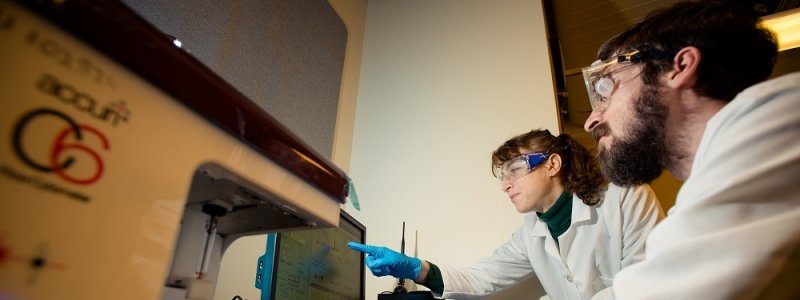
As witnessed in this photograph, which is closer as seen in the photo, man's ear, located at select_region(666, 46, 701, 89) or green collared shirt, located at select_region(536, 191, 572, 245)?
man's ear, located at select_region(666, 46, 701, 89)

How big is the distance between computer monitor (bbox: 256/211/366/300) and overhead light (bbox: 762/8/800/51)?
6.48 ft

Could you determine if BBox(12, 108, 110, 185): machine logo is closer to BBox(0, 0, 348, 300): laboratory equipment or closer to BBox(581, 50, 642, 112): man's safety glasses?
BBox(0, 0, 348, 300): laboratory equipment

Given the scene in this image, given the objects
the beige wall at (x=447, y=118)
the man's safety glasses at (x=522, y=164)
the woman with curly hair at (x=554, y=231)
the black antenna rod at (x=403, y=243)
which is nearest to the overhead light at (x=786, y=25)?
the beige wall at (x=447, y=118)

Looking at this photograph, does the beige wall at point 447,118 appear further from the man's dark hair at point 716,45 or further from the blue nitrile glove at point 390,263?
the man's dark hair at point 716,45

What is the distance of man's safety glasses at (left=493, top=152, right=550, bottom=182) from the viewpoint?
1480 mm

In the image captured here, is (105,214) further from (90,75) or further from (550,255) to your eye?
(550,255)

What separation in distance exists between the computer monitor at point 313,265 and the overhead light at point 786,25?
198 cm

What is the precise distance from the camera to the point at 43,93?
0.29 m

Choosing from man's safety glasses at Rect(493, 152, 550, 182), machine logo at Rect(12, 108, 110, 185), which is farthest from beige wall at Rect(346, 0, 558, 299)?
machine logo at Rect(12, 108, 110, 185)

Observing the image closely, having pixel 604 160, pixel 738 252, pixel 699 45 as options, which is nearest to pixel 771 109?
pixel 738 252

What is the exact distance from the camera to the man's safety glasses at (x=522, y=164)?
1480 millimetres

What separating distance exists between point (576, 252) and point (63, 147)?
139 cm

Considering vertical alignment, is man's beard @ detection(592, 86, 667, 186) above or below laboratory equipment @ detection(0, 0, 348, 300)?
above

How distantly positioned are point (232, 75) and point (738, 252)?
1.32 meters
